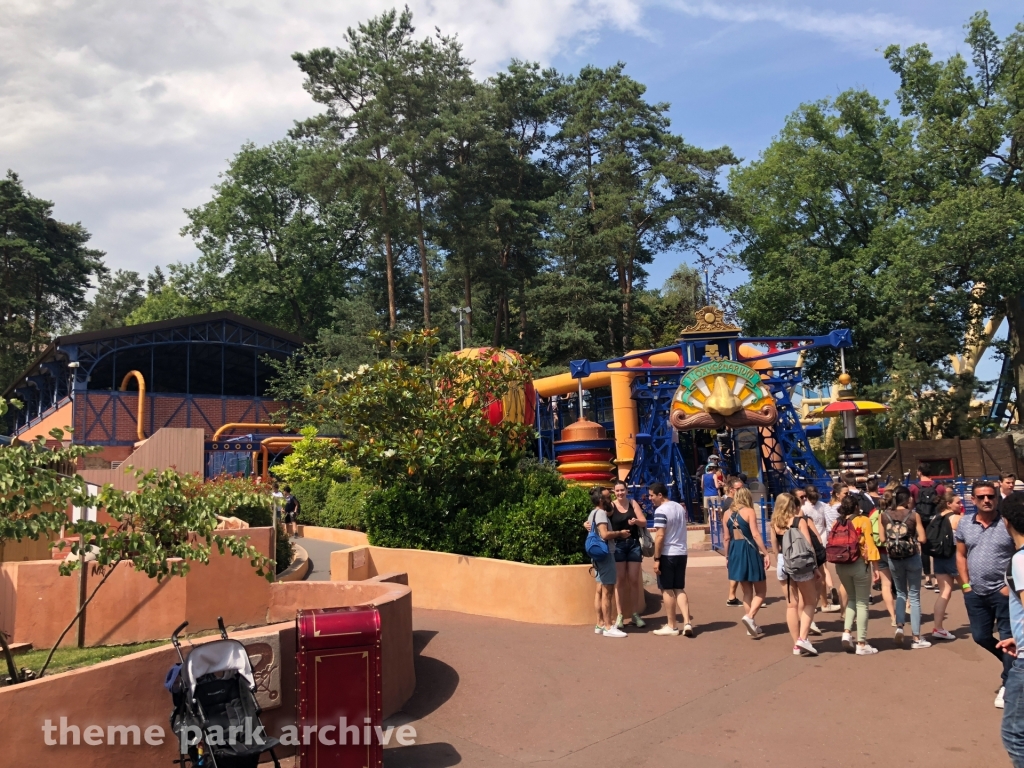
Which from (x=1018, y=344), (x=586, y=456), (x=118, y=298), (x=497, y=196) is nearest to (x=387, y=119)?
(x=497, y=196)

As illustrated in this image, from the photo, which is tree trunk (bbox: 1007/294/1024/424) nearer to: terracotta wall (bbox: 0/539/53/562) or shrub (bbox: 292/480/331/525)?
shrub (bbox: 292/480/331/525)

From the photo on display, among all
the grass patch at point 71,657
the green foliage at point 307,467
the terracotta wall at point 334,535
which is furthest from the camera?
the green foliage at point 307,467

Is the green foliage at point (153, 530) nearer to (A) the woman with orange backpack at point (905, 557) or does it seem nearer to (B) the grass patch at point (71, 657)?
(B) the grass patch at point (71, 657)

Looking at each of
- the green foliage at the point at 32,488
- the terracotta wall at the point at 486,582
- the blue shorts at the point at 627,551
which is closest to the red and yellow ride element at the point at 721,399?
the terracotta wall at the point at 486,582

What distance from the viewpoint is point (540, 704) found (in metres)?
7.13

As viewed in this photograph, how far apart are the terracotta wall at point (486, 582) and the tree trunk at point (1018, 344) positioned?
28762 millimetres

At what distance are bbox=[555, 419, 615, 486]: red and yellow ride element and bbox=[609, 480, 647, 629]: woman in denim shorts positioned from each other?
9036 mm

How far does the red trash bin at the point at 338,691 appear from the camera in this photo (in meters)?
5.29

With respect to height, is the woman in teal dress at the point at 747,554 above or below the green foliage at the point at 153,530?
below

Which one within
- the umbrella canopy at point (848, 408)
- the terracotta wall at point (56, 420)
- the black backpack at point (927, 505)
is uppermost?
the terracotta wall at point (56, 420)

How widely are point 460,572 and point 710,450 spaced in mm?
16739

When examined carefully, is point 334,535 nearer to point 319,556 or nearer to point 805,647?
point 319,556

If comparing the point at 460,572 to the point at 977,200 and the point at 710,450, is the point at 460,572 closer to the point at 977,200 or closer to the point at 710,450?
the point at 710,450

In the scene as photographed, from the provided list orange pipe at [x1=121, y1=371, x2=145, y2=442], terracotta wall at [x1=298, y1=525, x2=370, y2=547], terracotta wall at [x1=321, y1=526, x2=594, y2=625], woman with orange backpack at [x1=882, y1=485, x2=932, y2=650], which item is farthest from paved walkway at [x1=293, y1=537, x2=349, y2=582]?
orange pipe at [x1=121, y1=371, x2=145, y2=442]
